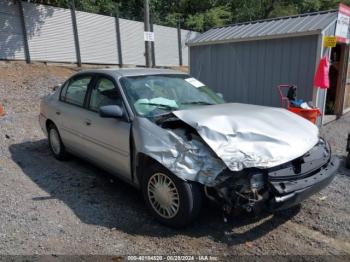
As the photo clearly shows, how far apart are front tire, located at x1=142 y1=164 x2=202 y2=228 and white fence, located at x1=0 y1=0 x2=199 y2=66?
1020 cm

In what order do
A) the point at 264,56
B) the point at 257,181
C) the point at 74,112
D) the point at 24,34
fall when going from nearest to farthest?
the point at 257,181
the point at 74,112
the point at 264,56
the point at 24,34

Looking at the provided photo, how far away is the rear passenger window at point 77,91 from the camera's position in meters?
4.63

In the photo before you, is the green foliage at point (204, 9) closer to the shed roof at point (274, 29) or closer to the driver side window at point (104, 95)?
the shed roof at point (274, 29)

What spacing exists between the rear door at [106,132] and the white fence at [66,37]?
8.68 meters

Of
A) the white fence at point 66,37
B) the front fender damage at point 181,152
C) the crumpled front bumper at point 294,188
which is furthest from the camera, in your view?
the white fence at point 66,37

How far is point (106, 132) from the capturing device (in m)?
3.94

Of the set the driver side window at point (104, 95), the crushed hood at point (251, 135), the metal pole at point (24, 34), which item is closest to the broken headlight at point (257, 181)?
the crushed hood at point (251, 135)

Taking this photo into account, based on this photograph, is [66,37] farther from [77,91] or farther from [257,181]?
[257,181]

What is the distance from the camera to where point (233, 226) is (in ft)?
11.0

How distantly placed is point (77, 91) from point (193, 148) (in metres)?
2.58

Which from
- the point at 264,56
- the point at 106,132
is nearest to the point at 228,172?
the point at 106,132

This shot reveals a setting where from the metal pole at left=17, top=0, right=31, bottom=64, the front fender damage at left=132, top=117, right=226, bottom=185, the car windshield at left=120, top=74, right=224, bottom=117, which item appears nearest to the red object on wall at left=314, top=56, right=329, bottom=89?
the car windshield at left=120, top=74, right=224, bottom=117

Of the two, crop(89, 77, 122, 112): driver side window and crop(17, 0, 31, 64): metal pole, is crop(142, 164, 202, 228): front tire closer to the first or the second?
crop(89, 77, 122, 112): driver side window

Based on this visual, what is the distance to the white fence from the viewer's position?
11320mm
